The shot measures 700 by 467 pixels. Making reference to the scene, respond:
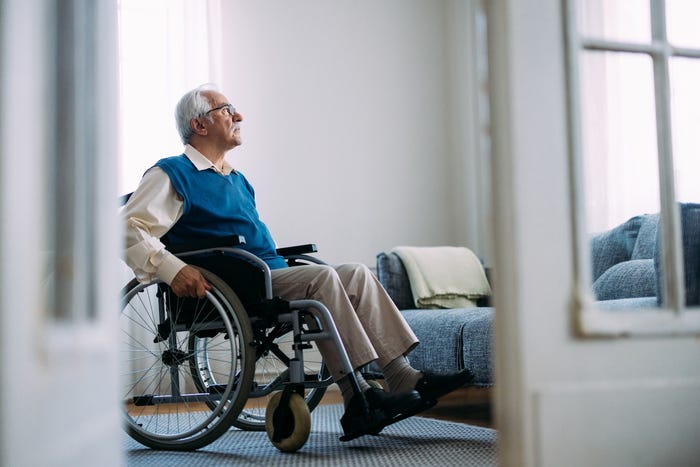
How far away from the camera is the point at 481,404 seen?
3760 mm

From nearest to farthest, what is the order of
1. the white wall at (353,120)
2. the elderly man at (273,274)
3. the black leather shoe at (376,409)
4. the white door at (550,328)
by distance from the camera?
the white door at (550,328), the black leather shoe at (376,409), the elderly man at (273,274), the white wall at (353,120)

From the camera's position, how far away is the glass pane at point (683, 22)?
1417 millimetres

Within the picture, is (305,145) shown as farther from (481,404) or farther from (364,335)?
(364,335)

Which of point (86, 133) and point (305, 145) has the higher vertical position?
point (305, 145)

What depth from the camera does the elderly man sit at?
7.61 feet

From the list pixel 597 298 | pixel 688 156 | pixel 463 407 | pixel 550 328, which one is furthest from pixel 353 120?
pixel 550 328

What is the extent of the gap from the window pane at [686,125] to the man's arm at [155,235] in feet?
4.25

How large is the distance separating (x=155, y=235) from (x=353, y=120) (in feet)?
7.71

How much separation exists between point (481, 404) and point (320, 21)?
228 cm

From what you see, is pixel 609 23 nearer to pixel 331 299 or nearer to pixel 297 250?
pixel 331 299

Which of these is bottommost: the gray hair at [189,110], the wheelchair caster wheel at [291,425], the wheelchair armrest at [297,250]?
the wheelchair caster wheel at [291,425]

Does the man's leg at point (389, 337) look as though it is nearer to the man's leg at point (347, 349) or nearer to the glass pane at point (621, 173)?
the man's leg at point (347, 349)

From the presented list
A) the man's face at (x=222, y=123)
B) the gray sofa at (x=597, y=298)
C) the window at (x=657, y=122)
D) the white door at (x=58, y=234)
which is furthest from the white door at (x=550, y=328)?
the man's face at (x=222, y=123)

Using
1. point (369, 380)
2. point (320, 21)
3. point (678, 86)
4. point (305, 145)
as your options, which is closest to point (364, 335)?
point (369, 380)
